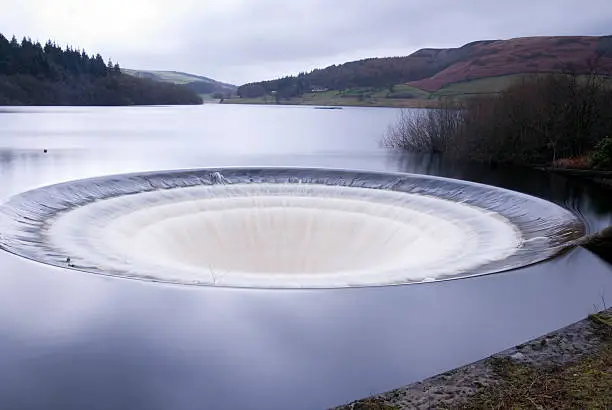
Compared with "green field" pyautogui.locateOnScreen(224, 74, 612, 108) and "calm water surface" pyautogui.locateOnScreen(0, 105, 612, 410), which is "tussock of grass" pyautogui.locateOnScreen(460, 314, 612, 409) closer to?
"calm water surface" pyautogui.locateOnScreen(0, 105, 612, 410)

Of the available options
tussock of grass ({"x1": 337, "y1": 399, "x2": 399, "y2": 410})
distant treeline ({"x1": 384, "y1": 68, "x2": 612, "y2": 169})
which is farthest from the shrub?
tussock of grass ({"x1": 337, "y1": 399, "x2": 399, "y2": 410})

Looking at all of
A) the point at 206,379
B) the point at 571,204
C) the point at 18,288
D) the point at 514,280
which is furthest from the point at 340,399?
the point at 571,204

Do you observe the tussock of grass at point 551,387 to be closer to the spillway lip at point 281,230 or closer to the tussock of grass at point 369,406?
the tussock of grass at point 369,406

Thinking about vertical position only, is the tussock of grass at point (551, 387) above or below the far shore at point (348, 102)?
below

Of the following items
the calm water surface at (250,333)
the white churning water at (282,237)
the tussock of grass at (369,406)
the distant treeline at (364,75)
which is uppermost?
the distant treeline at (364,75)

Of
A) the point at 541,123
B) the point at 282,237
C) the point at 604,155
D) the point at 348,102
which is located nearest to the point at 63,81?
the point at 348,102

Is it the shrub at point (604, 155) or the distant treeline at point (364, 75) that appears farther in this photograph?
the distant treeline at point (364, 75)

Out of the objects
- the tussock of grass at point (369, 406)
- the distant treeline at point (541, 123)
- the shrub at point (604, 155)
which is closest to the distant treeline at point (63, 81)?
the distant treeline at point (541, 123)
